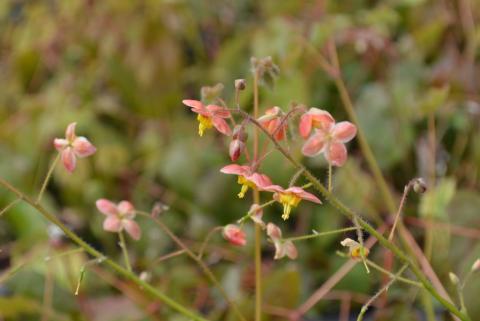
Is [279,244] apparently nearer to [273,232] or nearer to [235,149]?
[273,232]

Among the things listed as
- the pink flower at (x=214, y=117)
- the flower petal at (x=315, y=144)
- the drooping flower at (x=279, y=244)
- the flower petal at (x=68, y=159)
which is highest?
the pink flower at (x=214, y=117)

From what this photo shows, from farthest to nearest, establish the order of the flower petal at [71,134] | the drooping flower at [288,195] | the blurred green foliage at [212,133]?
1. the blurred green foliage at [212,133]
2. the flower petal at [71,134]
3. the drooping flower at [288,195]

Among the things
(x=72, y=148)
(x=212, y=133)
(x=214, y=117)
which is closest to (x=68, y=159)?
(x=72, y=148)

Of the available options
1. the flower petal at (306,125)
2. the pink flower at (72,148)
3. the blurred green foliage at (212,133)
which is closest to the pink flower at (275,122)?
the flower petal at (306,125)

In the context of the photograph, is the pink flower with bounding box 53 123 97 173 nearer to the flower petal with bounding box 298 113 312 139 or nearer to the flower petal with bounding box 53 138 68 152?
the flower petal with bounding box 53 138 68 152

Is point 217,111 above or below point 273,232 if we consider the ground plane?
above

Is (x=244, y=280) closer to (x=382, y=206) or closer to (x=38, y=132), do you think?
(x=382, y=206)

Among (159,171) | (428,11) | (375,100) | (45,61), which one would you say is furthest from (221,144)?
(45,61)

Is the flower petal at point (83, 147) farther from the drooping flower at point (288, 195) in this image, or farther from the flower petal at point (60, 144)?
the drooping flower at point (288, 195)
